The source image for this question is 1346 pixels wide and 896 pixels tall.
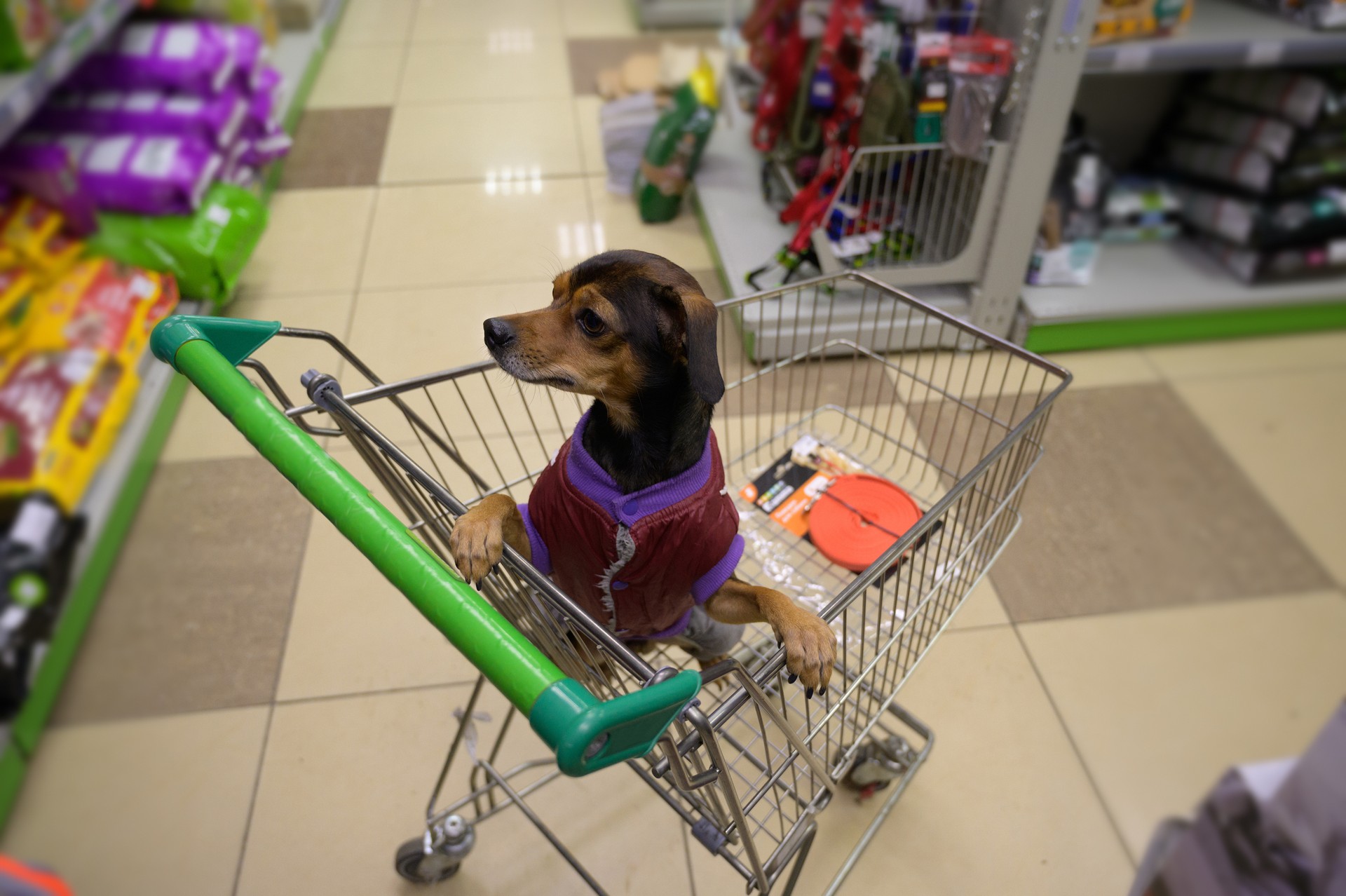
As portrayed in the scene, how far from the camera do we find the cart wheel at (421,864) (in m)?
1.42

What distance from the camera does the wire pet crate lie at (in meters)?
0.94

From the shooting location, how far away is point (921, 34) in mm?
2268

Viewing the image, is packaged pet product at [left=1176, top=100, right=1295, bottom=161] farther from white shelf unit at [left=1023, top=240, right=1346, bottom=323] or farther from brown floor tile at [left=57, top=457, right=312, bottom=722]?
brown floor tile at [left=57, top=457, right=312, bottom=722]

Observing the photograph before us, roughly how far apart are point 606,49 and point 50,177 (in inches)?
123

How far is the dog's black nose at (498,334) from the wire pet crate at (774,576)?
101 mm

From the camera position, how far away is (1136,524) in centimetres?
211

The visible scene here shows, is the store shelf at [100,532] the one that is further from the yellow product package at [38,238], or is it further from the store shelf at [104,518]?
the yellow product package at [38,238]

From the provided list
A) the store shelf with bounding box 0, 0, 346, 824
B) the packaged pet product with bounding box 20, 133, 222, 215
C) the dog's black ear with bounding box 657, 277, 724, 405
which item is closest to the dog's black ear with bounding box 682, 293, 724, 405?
the dog's black ear with bounding box 657, 277, 724, 405

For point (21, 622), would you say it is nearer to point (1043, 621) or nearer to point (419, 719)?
point (419, 719)

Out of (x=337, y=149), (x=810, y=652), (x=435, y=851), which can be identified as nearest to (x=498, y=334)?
(x=810, y=652)

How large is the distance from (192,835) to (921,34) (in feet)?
8.52

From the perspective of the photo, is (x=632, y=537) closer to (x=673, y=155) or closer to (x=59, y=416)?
(x=59, y=416)

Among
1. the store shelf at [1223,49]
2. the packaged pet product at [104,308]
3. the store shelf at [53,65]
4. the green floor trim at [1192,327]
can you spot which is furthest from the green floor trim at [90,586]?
the store shelf at [1223,49]

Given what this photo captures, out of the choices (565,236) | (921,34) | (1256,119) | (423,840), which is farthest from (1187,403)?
(423,840)
